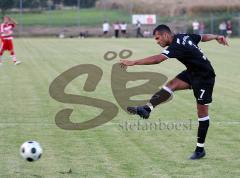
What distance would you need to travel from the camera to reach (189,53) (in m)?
10.4

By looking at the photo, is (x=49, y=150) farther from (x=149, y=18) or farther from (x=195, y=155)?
(x=149, y=18)

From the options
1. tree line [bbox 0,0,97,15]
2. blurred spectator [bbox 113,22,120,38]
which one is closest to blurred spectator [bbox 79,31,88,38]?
blurred spectator [bbox 113,22,120,38]

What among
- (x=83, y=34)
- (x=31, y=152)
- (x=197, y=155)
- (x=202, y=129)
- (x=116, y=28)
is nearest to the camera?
(x=31, y=152)

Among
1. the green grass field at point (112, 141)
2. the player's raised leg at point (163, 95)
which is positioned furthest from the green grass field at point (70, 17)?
the player's raised leg at point (163, 95)

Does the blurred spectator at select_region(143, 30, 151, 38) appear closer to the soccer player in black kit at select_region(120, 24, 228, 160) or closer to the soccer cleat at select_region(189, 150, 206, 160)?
the soccer player in black kit at select_region(120, 24, 228, 160)

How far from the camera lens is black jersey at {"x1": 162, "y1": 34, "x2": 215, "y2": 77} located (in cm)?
1023

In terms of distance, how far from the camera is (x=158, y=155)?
10.7 meters

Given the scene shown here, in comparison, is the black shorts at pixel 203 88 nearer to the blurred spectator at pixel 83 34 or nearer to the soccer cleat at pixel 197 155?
the soccer cleat at pixel 197 155

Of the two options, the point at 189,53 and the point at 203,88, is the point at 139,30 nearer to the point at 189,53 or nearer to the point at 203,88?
the point at 203,88

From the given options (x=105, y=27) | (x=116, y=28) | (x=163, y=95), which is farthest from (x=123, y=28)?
(x=163, y=95)

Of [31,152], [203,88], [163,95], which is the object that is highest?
[203,88]

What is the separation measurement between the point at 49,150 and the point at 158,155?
1737 mm

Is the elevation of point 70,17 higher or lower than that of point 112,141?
lower

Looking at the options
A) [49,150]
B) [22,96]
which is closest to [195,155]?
[49,150]
